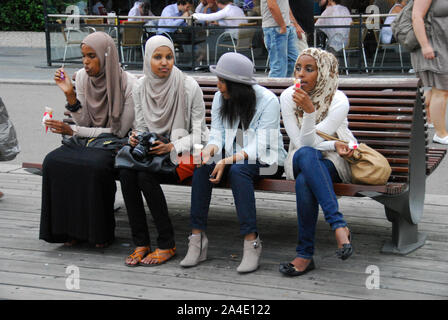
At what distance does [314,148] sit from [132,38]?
974 cm

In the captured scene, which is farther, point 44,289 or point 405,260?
point 405,260

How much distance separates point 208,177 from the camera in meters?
4.17

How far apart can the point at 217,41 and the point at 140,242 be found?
28.6 ft

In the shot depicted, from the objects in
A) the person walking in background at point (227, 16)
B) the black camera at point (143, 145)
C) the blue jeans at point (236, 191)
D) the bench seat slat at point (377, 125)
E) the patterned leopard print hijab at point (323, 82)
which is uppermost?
the person walking in background at point (227, 16)

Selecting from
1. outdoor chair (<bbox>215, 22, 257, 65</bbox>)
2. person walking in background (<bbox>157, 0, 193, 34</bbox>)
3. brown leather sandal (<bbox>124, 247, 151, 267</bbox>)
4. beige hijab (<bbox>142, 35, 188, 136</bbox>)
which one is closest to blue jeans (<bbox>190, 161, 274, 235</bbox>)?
brown leather sandal (<bbox>124, 247, 151, 267</bbox>)

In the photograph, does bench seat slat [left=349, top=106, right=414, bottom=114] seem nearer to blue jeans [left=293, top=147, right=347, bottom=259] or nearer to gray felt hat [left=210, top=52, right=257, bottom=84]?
blue jeans [left=293, top=147, right=347, bottom=259]

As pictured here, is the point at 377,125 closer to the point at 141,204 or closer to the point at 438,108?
the point at 141,204

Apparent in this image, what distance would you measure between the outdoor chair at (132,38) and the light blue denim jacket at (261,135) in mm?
9183

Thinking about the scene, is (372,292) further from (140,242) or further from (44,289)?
(44,289)

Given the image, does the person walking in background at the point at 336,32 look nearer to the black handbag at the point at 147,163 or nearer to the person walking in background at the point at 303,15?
the person walking in background at the point at 303,15

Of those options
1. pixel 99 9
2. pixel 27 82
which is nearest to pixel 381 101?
pixel 27 82

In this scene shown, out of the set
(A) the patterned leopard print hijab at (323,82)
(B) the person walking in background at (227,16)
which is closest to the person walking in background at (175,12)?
(B) the person walking in background at (227,16)

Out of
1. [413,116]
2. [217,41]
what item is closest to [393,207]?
[413,116]

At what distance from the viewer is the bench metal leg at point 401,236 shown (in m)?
4.33
